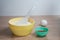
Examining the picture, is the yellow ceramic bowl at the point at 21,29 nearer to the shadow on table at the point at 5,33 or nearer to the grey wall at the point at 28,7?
the shadow on table at the point at 5,33

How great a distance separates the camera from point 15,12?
120 centimetres

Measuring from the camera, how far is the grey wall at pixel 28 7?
3.89 feet

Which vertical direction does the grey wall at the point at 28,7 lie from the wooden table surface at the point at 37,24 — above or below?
above

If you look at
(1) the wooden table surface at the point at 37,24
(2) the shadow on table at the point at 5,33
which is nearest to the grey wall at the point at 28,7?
(1) the wooden table surface at the point at 37,24

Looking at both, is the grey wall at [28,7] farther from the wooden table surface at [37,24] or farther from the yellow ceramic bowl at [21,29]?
the yellow ceramic bowl at [21,29]

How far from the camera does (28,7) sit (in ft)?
3.94

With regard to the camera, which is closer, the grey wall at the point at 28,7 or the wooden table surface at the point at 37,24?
the wooden table surface at the point at 37,24

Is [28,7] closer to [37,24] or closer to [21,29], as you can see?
[37,24]

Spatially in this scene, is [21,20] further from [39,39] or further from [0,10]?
[0,10]

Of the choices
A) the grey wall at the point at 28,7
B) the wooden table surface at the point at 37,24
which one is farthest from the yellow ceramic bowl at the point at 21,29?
the grey wall at the point at 28,7

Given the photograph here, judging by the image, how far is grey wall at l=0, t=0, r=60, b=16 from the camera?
1187 millimetres

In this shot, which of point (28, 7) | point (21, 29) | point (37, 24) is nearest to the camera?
point (21, 29)

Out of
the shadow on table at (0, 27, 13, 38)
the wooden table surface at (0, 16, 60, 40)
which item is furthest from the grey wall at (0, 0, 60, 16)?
the shadow on table at (0, 27, 13, 38)

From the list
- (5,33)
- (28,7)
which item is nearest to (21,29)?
(5,33)
